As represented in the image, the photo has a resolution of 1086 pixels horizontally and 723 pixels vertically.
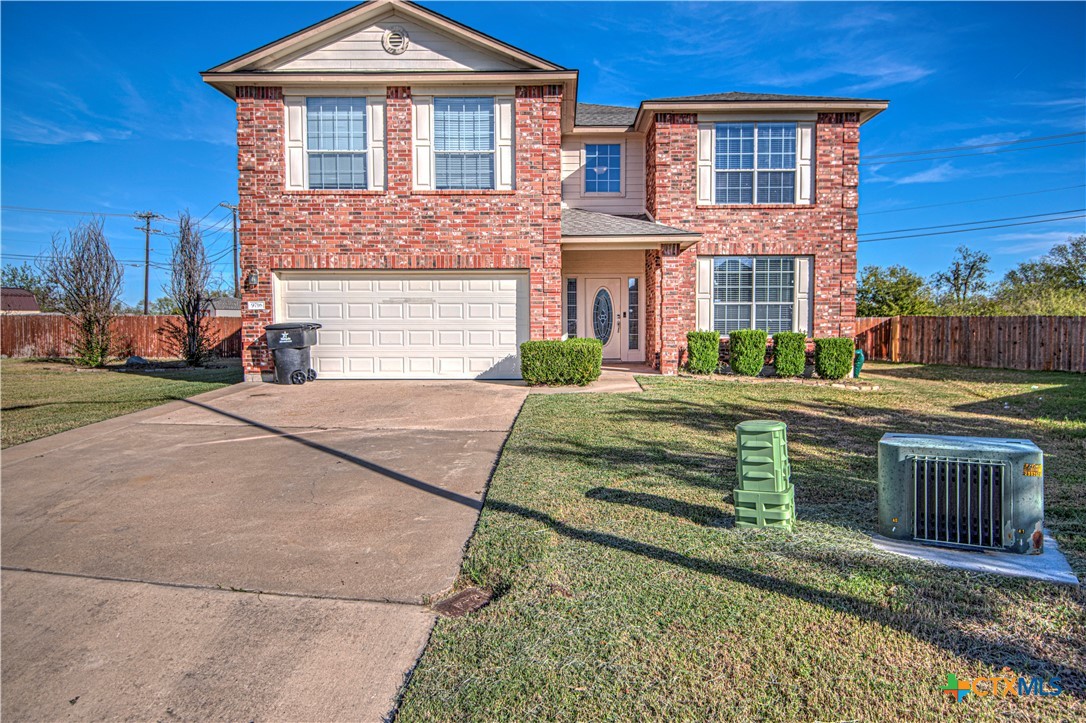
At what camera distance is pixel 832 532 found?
13.3ft

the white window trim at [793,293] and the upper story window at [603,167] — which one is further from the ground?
the upper story window at [603,167]

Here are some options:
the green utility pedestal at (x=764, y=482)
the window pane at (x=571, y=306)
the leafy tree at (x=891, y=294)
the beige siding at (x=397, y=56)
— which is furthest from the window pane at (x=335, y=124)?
the leafy tree at (x=891, y=294)

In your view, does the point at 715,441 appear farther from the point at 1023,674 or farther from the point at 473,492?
the point at 1023,674

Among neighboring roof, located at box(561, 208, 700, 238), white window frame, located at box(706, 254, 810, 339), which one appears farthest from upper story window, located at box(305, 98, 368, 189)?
white window frame, located at box(706, 254, 810, 339)

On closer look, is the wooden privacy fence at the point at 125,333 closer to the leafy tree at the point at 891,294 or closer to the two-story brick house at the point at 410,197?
the two-story brick house at the point at 410,197

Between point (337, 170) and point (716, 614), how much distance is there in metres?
12.1

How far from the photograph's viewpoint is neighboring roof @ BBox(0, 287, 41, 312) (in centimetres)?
4288

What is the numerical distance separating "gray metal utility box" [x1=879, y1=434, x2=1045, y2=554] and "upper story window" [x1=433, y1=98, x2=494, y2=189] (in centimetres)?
1033

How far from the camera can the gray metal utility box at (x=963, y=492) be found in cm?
361

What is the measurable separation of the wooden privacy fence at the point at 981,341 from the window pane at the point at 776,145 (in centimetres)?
836

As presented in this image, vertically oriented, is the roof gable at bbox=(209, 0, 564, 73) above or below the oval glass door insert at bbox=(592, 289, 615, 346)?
above

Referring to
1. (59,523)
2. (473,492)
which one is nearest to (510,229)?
(473,492)

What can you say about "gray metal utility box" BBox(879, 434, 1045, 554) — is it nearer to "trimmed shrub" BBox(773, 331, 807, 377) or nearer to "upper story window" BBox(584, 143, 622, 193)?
"trimmed shrub" BBox(773, 331, 807, 377)

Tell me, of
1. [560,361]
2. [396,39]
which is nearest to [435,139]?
[396,39]
